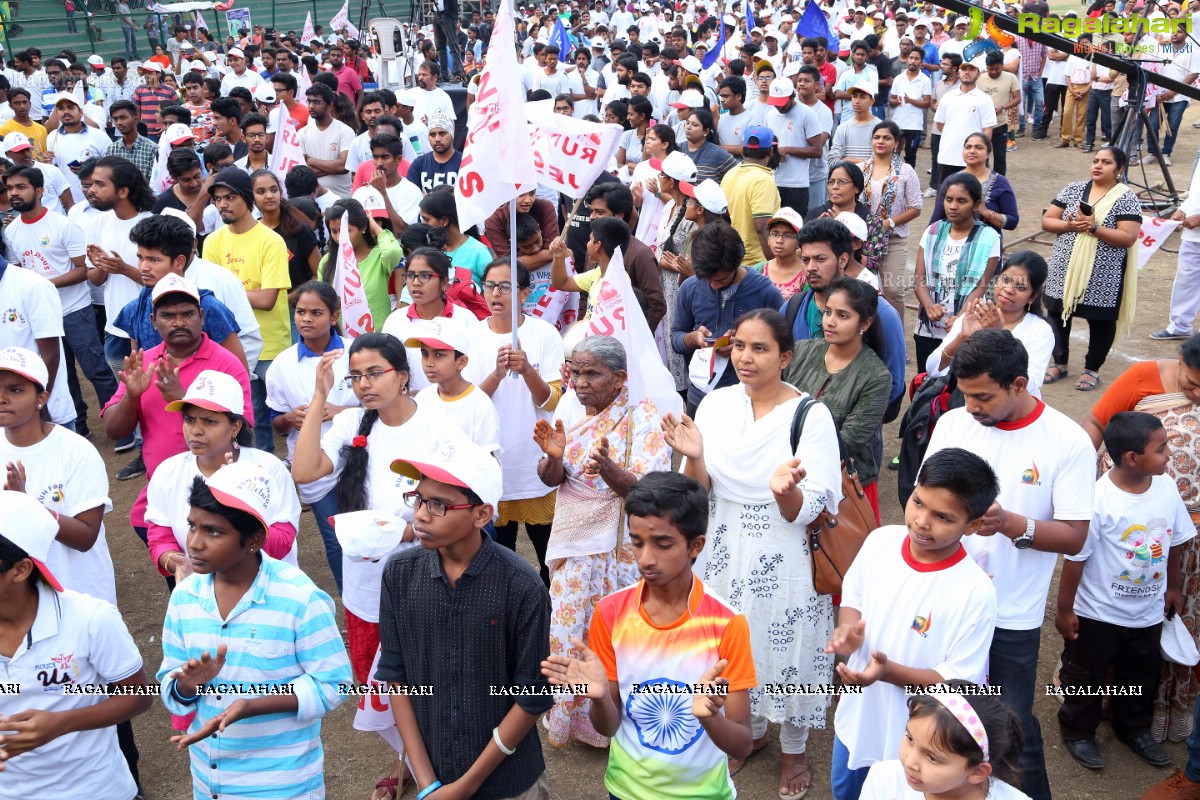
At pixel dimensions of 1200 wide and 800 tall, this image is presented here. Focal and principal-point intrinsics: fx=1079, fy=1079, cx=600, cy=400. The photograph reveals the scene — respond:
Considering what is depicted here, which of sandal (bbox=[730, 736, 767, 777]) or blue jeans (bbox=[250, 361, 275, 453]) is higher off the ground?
blue jeans (bbox=[250, 361, 275, 453])

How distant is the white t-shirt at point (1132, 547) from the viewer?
4.16m

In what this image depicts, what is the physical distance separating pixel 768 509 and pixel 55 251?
5715mm

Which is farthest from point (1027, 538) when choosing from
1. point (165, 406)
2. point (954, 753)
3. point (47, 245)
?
point (47, 245)

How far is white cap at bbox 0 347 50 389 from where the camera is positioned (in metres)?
3.97

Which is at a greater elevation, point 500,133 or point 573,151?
point 500,133

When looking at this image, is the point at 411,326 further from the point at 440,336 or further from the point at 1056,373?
the point at 1056,373

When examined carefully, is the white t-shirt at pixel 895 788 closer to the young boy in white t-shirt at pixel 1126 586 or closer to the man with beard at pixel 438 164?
the young boy in white t-shirt at pixel 1126 586

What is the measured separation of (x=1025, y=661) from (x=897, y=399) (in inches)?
66.7

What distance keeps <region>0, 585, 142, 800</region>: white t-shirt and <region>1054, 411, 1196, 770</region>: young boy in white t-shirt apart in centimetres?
328

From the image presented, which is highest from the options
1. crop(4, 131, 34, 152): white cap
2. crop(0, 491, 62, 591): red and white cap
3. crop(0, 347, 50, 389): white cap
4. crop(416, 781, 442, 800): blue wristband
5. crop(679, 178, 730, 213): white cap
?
crop(679, 178, 730, 213): white cap

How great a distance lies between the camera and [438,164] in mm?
8961

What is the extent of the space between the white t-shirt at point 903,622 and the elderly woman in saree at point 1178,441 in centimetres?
157

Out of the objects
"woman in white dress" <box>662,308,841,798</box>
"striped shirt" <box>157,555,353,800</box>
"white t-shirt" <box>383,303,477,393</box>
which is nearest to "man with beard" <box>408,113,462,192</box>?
"white t-shirt" <box>383,303,477,393</box>

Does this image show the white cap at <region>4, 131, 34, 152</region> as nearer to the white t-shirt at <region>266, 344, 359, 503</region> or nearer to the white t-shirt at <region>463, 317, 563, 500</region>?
the white t-shirt at <region>266, 344, 359, 503</region>
